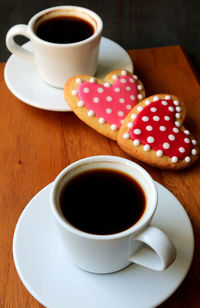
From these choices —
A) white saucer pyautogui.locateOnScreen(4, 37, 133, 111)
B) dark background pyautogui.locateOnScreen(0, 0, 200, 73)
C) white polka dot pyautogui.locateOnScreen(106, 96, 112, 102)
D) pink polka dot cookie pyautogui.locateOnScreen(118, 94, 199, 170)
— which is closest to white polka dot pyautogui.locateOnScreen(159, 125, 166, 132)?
pink polka dot cookie pyautogui.locateOnScreen(118, 94, 199, 170)

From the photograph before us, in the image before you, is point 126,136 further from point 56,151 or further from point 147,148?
point 56,151

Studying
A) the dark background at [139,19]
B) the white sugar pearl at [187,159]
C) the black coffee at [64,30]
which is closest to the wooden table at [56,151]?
the white sugar pearl at [187,159]

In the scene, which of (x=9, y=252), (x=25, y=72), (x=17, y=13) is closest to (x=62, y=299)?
(x=9, y=252)

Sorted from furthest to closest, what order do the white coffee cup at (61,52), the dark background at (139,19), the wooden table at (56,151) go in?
the dark background at (139,19)
the white coffee cup at (61,52)
the wooden table at (56,151)

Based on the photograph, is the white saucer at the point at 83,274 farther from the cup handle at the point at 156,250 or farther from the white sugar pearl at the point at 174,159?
the white sugar pearl at the point at 174,159

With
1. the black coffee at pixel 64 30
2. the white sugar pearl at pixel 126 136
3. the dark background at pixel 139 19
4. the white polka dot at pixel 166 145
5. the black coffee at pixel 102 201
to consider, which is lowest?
the dark background at pixel 139 19

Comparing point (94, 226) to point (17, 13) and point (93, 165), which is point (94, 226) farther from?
point (17, 13)
